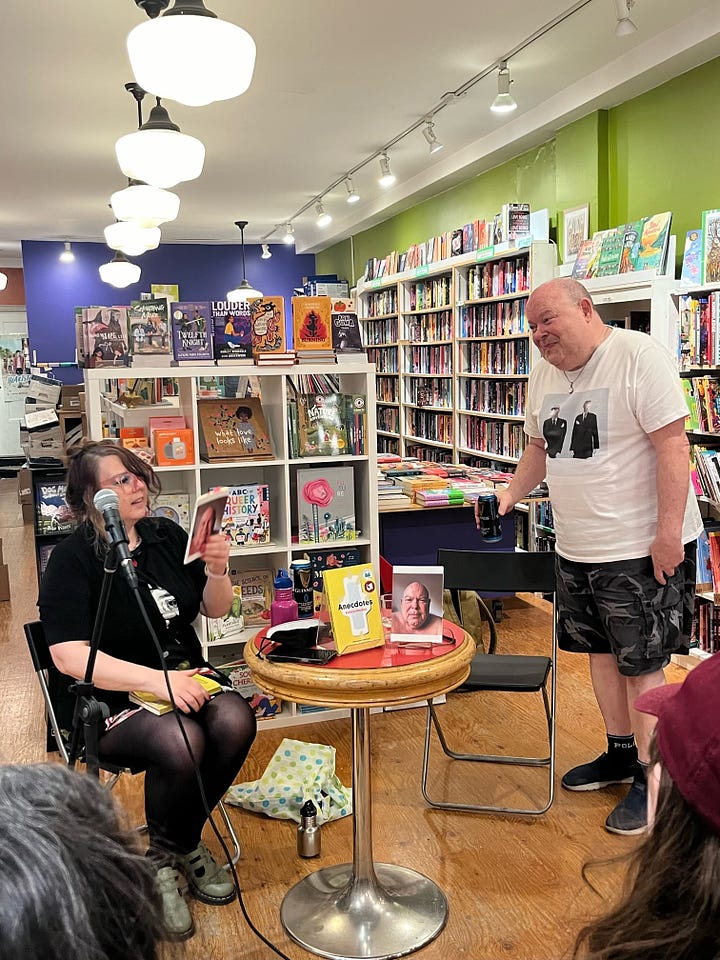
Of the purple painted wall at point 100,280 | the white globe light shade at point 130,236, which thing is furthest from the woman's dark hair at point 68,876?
the purple painted wall at point 100,280

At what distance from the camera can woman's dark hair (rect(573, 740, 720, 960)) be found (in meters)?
0.73

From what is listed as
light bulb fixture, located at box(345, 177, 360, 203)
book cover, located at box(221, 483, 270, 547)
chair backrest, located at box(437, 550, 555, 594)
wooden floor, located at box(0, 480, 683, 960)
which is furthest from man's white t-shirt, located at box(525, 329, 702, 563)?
light bulb fixture, located at box(345, 177, 360, 203)

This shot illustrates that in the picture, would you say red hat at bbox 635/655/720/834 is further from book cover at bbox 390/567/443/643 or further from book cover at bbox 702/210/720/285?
book cover at bbox 702/210/720/285

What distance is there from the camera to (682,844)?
29.2 inches

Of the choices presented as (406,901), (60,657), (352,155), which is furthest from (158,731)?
(352,155)

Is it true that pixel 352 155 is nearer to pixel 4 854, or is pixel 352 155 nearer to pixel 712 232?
pixel 712 232

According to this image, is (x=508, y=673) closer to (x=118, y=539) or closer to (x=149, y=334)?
(x=118, y=539)

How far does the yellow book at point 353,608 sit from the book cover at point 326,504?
1254 mm

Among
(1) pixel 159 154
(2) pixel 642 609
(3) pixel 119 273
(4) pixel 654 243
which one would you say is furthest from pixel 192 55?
(3) pixel 119 273

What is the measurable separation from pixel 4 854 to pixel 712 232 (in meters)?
4.23

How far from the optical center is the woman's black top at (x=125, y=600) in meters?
2.51

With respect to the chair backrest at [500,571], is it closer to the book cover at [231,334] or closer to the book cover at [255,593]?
the book cover at [255,593]

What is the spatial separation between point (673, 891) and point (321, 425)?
122 inches

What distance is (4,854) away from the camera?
22.6 inches
